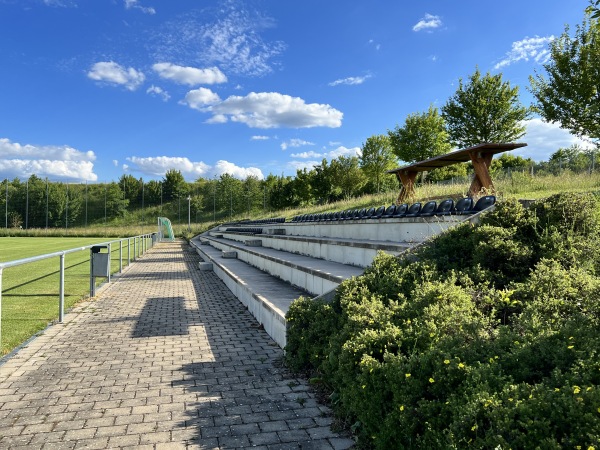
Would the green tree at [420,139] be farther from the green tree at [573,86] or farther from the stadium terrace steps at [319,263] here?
the stadium terrace steps at [319,263]

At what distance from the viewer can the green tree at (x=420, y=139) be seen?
25844 mm

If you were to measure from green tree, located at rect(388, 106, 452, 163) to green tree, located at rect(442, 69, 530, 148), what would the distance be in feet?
14.0

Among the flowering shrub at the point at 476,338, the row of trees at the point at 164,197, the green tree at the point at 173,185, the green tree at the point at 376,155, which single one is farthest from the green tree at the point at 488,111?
the green tree at the point at 173,185

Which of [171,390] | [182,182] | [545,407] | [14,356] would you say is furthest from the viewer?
[182,182]

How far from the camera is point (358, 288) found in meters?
3.84

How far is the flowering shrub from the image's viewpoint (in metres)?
1.66

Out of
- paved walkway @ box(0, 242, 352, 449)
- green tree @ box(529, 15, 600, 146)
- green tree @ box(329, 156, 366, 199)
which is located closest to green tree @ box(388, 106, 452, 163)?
green tree @ box(529, 15, 600, 146)

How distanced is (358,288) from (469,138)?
2002cm

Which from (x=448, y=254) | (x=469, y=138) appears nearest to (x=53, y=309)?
(x=448, y=254)

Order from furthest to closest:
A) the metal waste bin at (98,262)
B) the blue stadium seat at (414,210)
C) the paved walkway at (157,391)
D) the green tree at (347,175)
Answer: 1. the green tree at (347,175)
2. the metal waste bin at (98,262)
3. the blue stadium seat at (414,210)
4. the paved walkway at (157,391)

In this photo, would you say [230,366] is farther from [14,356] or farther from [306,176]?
[306,176]

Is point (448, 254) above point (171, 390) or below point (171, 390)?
above

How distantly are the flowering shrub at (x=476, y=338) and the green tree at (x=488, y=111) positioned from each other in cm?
1884

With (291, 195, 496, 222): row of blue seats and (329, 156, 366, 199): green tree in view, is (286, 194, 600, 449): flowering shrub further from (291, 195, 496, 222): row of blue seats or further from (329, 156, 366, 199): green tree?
(329, 156, 366, 199): green tree
